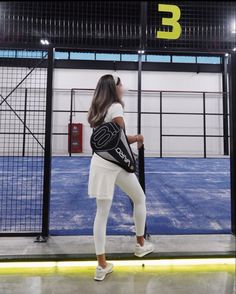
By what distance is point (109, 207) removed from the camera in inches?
81.5

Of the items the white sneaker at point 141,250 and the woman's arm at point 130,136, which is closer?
the woman's arm at point 130,136

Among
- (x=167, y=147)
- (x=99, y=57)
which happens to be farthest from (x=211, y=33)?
(x=99, y=57)

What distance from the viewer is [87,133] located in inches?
540

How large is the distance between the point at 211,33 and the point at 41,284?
283 centimetres

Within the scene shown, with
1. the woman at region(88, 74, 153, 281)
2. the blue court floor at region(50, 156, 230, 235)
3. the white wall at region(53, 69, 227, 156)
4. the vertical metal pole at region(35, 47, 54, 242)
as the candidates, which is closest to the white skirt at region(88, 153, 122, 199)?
the woman at region(88, 74, 153, 281)

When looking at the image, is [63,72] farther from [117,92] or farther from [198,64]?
[117,92]

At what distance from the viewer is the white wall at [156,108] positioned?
13.5m

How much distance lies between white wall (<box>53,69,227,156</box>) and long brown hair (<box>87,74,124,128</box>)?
11.2m

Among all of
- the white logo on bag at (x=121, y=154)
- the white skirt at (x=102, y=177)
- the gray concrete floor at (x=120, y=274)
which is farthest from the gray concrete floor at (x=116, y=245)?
the white logo on bag at (x=121, y=154)

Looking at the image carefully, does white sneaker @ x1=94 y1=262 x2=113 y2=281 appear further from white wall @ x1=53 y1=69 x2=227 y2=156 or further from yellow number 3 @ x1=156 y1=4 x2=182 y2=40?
white wall @ x1=53 y1=69 x2=227 y2=156

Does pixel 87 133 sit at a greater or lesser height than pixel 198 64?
lesser

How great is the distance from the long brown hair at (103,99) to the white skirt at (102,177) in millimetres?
281

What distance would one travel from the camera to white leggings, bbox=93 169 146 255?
2.05 m

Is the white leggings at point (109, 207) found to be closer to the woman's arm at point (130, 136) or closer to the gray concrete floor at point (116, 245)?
the woman's arm at point (130, 136)
